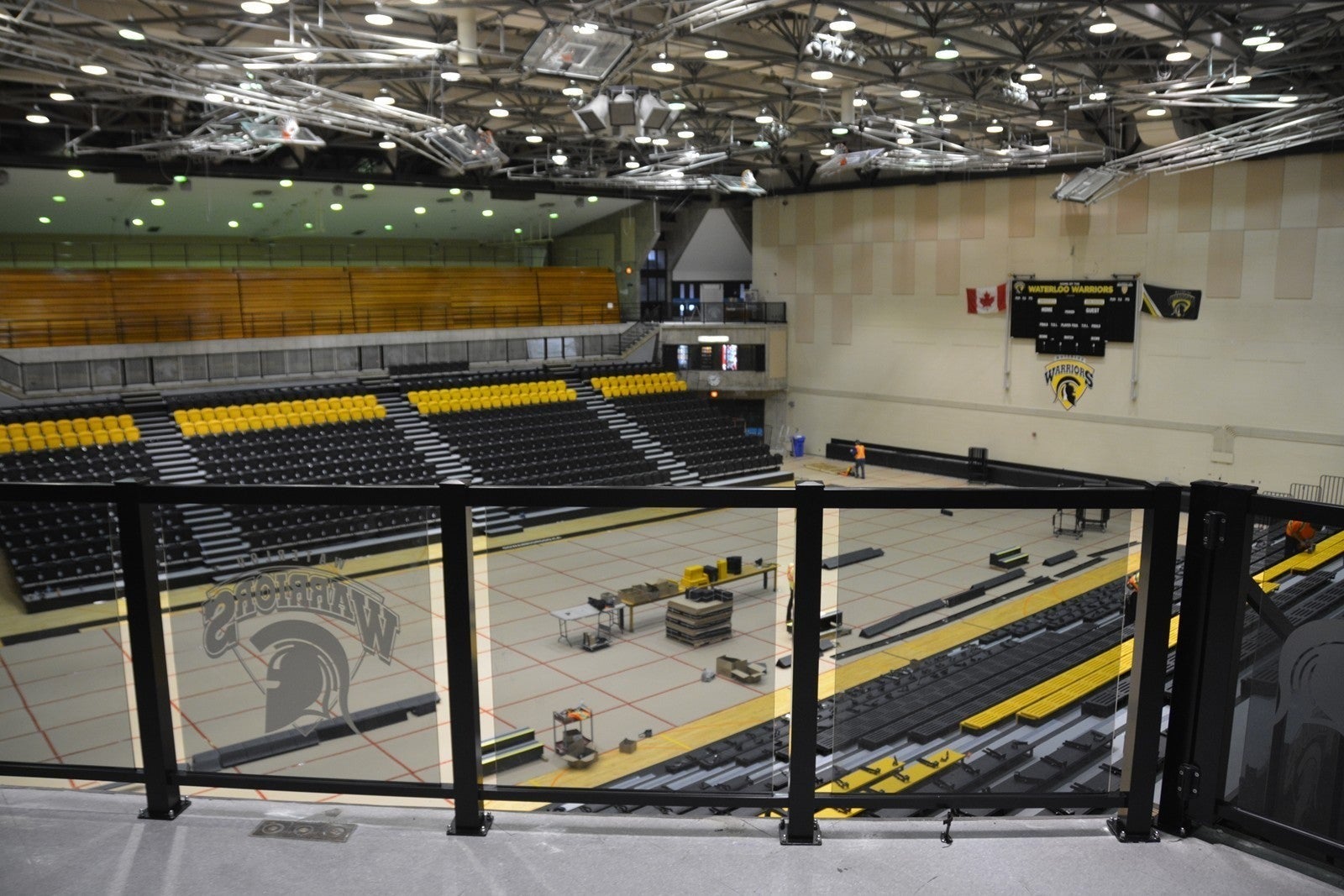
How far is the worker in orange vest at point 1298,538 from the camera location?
308 centimetres

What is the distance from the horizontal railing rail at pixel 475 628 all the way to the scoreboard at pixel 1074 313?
77.6 ft

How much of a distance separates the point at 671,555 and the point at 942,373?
86.9 feet

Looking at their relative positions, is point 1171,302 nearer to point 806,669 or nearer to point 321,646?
point 806,669

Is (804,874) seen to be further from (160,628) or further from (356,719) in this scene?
(160,628)

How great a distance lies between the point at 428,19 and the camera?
15781mm

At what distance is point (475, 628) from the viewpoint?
337cm

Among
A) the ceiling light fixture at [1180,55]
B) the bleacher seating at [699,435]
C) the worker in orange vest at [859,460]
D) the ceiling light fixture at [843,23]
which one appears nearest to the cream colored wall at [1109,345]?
the worker in orange vest at [859,460]

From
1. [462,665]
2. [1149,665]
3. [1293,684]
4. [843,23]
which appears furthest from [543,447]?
[1293,684]

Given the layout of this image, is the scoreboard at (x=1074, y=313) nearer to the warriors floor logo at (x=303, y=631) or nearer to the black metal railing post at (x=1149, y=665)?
the black metal railing post at (x=1149, y=665)

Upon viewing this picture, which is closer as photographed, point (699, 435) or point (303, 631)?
point (303, 631)

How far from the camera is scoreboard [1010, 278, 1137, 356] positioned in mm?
24562

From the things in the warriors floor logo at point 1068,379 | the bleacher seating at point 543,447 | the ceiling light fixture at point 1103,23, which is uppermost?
the ceiling light fixture at point 1103,23

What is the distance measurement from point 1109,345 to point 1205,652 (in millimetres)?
23920

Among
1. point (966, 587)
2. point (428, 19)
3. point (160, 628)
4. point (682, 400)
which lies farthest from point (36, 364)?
point (966, 587)
